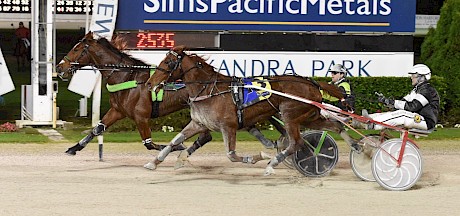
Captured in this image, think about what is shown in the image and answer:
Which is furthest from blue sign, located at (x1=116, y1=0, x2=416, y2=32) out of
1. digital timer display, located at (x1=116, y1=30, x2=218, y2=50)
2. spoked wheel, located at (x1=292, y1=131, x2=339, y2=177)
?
spoked wheel, located at (x1=292, y1=131, x2=339, y2=177)

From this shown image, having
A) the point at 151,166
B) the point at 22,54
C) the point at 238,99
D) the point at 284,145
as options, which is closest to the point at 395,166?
the point at 284,145

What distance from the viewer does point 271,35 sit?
647 inches

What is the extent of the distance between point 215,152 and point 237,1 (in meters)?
3.47

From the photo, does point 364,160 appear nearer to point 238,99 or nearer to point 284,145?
point 284,145

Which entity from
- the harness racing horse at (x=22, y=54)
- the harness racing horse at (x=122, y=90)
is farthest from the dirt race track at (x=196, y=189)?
the harness racing horse at (x=22, y=54)

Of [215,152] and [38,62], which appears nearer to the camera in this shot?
[215,152]

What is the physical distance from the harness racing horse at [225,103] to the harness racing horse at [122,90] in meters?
0.99

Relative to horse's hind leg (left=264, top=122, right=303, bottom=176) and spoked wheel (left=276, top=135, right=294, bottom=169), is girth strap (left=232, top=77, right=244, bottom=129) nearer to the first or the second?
horse's hind leg (left=264, top=122, right=303, bottom=176)

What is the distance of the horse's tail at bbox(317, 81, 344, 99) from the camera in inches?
445

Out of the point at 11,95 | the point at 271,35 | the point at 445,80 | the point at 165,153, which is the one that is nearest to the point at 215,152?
the point at 165,153

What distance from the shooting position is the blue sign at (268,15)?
1577cm

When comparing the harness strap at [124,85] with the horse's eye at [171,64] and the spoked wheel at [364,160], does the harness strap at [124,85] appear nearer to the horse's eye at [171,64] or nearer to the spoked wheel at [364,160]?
the horse's eye at [171,64]

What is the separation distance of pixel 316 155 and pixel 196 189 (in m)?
1.69

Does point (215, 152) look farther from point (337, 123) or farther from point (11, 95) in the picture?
point (11, 95)
